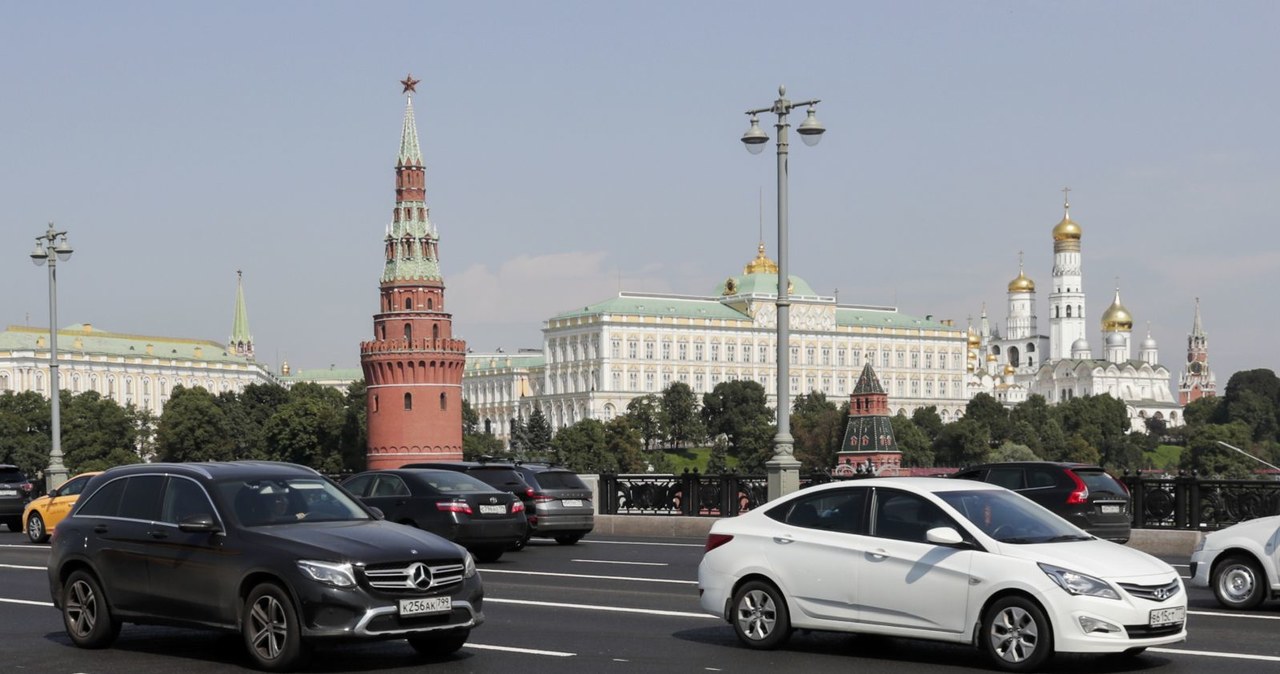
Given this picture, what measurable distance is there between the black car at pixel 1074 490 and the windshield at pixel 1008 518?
449 inches

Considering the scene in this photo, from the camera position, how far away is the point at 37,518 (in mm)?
31641

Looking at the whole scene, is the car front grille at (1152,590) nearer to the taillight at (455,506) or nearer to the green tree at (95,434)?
the taillight at (455,506)

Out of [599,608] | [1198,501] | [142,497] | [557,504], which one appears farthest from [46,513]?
[1198,501]

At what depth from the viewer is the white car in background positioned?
17641 mm

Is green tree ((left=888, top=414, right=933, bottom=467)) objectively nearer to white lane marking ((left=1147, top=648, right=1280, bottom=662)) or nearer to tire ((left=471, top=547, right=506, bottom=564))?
tire ((left=471, top=547, right=506, bottom=564))

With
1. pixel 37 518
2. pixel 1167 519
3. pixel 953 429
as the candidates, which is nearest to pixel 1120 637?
pixel 1167 519

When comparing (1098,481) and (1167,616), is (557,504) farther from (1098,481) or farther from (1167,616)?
(1167,616)

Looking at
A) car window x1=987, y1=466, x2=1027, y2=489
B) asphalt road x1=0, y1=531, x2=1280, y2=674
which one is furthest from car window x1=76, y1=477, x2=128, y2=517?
car window x1=987, y1=466, x2=1027, y2=489

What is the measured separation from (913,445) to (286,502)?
15779cm

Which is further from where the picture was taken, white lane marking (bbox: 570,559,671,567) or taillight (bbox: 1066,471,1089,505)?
taillight (bbox: 1066,471,1089,505)

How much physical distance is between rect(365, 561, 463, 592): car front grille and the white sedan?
99.2 inches

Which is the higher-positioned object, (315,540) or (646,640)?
(315,540)

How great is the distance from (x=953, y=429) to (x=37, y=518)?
15186cm

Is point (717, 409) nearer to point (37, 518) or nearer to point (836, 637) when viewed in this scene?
point (37, 518)
